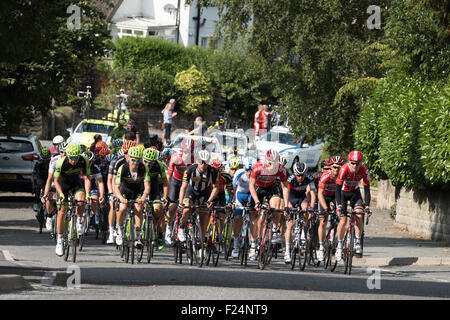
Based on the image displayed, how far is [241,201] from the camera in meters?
18.0

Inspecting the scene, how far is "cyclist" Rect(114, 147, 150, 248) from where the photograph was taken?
1625cm

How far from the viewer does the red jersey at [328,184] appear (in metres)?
17.5

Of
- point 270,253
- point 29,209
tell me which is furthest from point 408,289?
point 29,209

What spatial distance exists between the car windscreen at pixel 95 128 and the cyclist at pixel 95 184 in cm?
1360

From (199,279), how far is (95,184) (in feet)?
23.0

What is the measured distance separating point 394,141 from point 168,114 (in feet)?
53.4

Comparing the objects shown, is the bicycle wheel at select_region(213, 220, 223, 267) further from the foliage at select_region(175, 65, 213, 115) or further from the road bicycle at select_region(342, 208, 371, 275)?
the foliage at select_region(175, 65, 213, 115)

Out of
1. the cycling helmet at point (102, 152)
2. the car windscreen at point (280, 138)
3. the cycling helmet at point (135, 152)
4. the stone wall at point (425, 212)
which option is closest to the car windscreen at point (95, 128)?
the car windscreen at point (280, 138)

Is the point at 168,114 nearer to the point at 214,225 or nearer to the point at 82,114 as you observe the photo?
the point at 82,114

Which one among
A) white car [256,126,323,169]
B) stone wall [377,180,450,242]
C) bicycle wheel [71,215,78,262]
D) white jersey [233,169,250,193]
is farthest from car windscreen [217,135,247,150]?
bicycle wheel [71,215,78,262]

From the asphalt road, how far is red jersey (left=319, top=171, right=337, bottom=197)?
140 cm

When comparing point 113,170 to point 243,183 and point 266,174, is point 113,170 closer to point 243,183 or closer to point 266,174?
point 243,183

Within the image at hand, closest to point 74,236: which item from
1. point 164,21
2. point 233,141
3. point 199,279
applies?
point 199,279

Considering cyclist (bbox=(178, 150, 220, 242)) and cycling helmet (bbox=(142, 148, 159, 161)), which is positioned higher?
cycling helmet (bbox=(142, 148, 159, 161))
